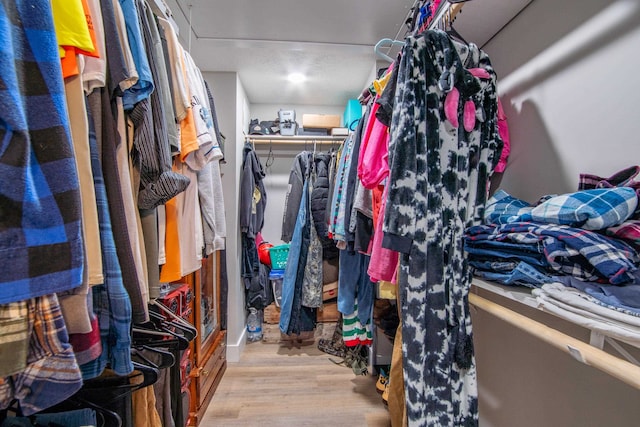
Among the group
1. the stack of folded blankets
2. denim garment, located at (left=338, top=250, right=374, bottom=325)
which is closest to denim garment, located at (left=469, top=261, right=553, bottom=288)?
the stack of folded blankets

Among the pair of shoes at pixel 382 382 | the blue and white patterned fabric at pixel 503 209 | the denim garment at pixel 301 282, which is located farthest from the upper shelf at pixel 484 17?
the pair of shoes at pixel 382 382

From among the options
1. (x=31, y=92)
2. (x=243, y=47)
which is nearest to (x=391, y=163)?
(x=31, y=92)

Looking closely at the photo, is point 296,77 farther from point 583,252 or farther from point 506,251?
point 583,252

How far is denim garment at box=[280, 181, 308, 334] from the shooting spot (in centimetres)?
208

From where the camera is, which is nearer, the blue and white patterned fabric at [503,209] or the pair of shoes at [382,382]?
the blue and white patterned fabric at [503,209]

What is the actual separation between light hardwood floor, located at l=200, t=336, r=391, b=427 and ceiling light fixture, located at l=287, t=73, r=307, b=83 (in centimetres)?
→ 232

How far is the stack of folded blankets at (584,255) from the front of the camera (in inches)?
17.2

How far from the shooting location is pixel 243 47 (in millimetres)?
1723

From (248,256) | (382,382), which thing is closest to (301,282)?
(248,256)

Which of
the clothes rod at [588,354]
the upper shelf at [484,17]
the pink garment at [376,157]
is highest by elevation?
the upper shelf at [484,17]

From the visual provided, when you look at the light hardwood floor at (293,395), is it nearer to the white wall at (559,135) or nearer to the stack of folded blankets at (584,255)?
the white wall at (559,135)

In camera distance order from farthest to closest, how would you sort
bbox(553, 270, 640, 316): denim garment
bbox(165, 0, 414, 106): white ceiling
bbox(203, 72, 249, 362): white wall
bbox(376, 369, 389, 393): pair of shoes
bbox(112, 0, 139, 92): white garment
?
bbox(203, 72, 249, 362): white wall, bbox(376, 369, 389, 393): pair of shoes, bbox(165, 0, 414, 106): white ceiling, bbox(112, 0, 139, 92): white garment, bbox(553, 270, 640, 316): denim garment

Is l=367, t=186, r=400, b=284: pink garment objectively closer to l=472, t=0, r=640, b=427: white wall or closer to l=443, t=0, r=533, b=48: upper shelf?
l=472, t=0, r=640, b=427: white wall

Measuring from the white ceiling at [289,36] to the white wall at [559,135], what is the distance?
0.72m
